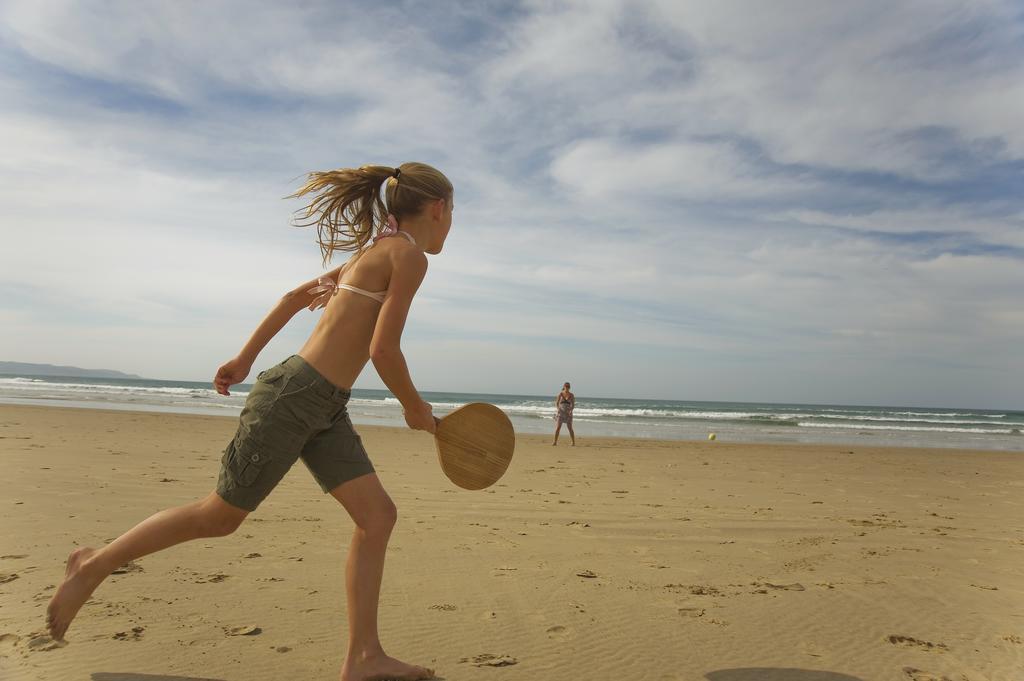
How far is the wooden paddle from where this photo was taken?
2875 mm

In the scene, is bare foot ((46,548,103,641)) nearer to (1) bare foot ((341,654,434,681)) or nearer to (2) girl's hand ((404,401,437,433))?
(1) bare foot ((341,654,434,681))

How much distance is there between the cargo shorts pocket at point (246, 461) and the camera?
2.54 m

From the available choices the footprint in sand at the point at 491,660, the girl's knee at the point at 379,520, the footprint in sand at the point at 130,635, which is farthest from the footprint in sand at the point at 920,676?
the footprint in sand at the point at 130,635

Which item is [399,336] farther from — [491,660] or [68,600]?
→ [68,600]

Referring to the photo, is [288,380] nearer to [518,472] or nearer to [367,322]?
[367,322]

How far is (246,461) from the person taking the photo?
2.54 metres

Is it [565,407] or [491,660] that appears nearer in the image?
[491,660]

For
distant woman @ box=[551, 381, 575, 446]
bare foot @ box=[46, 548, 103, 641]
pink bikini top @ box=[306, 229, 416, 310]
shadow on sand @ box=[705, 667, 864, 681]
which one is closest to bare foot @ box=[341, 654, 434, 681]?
bare foot @ box=[46, 548, 103, 641]

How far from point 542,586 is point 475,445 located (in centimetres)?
146

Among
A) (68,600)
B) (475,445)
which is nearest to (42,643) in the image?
(68,600)

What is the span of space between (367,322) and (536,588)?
2042 millimetres

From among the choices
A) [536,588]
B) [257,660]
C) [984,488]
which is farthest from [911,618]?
[984,488]

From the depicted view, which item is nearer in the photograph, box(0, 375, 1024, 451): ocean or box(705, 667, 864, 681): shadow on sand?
box(705, 667, 864, 681): shadow on sand

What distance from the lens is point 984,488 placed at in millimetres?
10172
